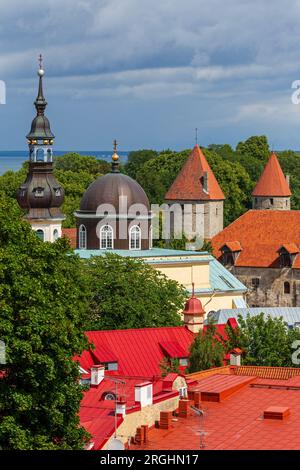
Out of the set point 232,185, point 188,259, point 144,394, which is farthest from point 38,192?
point 232,185

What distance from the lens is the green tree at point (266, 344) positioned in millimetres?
47281

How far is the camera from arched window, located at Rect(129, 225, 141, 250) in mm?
65750

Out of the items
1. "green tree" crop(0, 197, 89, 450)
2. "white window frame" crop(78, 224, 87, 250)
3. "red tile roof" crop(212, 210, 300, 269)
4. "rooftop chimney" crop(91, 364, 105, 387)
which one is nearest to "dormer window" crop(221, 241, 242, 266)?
"red tile roof" crop(212, 210, 300, 269)

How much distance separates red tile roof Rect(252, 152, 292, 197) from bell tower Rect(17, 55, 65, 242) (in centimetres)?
2799

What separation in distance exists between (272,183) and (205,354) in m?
51.4

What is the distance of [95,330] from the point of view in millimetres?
52281

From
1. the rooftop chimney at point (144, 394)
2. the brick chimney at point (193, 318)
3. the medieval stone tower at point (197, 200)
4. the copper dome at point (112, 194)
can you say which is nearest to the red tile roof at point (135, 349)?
the brick chimney at point (193, 318)

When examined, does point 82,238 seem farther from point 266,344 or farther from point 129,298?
point 266,344

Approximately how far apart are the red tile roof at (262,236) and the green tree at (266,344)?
104 ft

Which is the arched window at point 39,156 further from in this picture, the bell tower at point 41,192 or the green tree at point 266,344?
the green tree at point 266,344

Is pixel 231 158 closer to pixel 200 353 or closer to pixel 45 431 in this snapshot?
pixel 200 353

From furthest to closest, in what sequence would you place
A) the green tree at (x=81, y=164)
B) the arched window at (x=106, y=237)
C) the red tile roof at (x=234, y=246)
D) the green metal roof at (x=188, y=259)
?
the green tree at (x=81, y=164) → the red tile roof at (x=234, y=246) → the arched window at (x=106, y=237) → the green metal roof at (x=188, y=259)

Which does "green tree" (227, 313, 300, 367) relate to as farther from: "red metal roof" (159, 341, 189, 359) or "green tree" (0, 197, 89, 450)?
"green tree" (0, 197, 89, 450)

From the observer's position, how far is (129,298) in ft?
178
